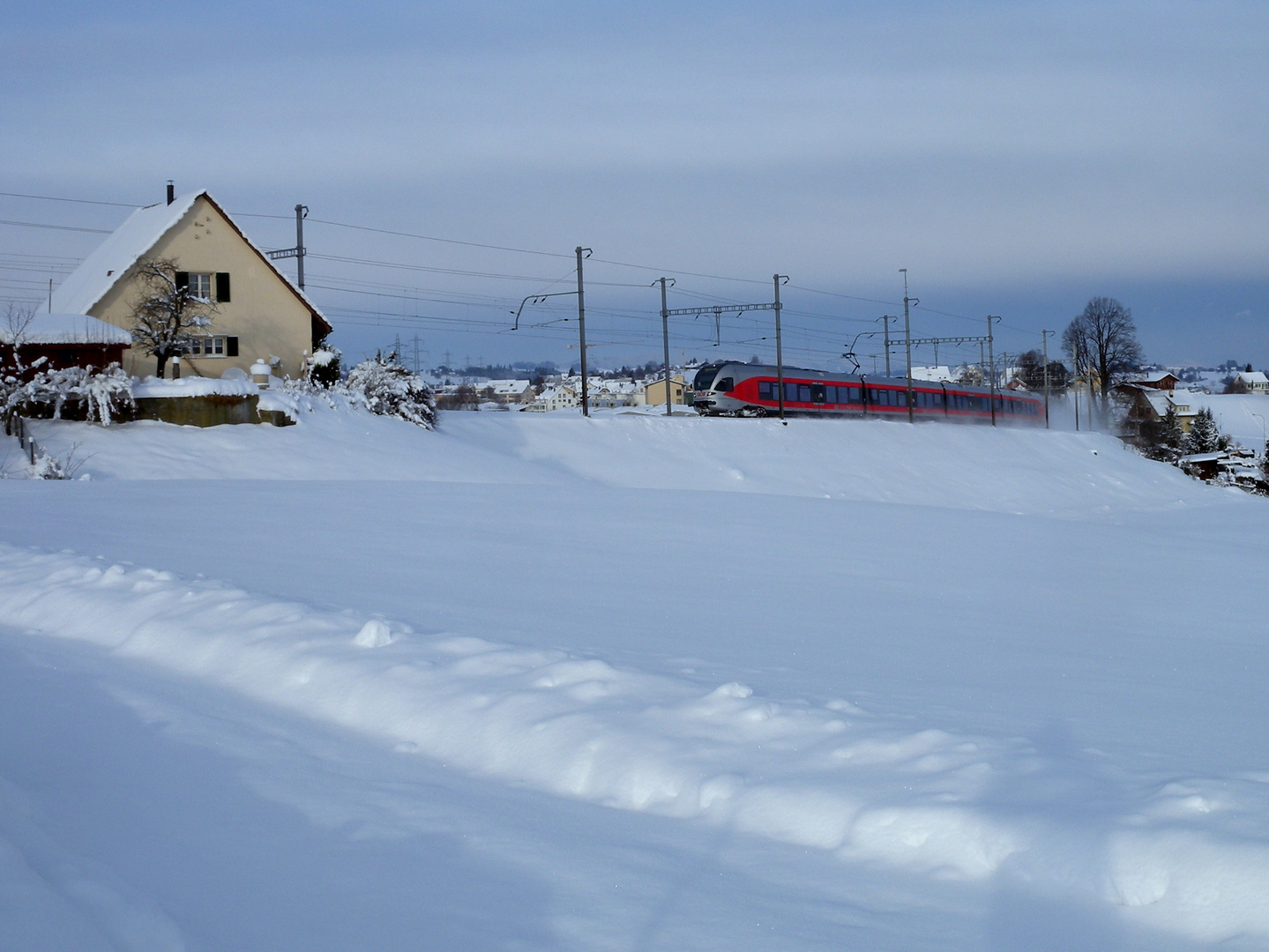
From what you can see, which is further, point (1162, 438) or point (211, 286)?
point (1162, 438)

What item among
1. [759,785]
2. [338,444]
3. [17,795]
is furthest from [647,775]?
[338,444]

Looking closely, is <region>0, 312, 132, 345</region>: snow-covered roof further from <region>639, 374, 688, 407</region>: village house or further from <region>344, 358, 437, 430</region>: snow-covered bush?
<region>639, 374, 688, 407</region>: village house

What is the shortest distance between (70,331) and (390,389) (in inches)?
333

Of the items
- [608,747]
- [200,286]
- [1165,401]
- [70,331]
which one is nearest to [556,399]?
[1165,401]

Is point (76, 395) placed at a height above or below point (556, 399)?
below

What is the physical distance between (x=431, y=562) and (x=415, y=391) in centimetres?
2216

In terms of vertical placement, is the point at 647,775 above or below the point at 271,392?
below

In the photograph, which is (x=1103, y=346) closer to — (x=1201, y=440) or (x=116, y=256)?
(x=1201, y=440)

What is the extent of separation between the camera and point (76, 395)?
25.0 m

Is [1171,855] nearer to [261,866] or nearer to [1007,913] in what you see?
[1007,913]

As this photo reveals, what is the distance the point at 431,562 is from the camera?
450 inches

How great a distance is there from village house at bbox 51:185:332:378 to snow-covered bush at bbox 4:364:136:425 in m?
10.7

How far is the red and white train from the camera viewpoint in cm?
4653

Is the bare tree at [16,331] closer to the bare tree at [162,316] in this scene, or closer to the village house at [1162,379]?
the bare tree at [162,316]
